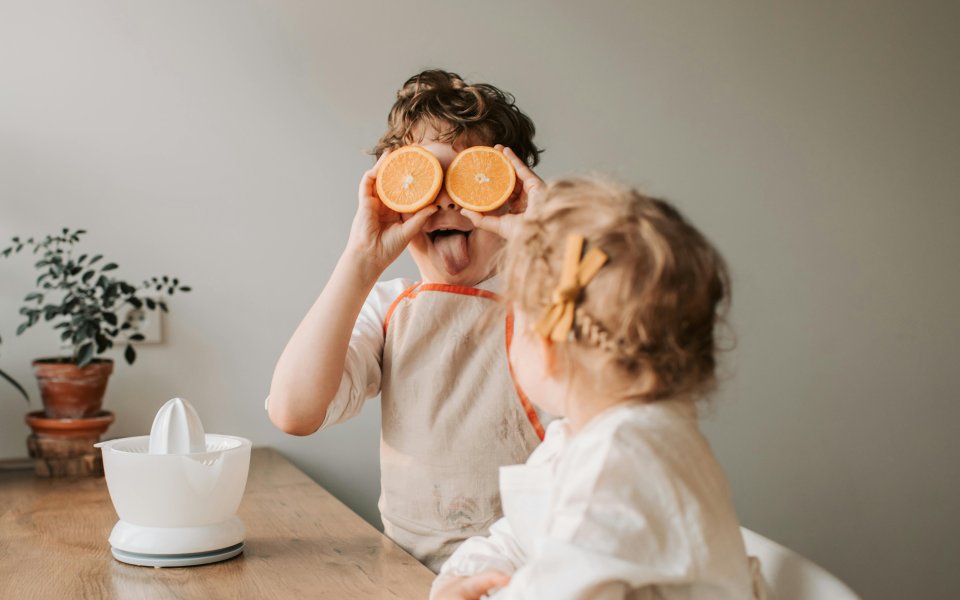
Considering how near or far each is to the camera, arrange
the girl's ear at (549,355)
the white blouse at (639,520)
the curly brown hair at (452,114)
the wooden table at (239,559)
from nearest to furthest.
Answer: the white blouse at (639,520)
the girl's ear at (549,355)
the wooden table at (239,559)
the curly brown hair at (452,114)

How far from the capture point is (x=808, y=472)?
7.50ft

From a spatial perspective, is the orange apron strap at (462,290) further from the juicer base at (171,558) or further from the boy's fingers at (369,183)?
the juicer base at (171,558)

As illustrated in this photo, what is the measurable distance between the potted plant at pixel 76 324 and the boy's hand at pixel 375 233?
625mm

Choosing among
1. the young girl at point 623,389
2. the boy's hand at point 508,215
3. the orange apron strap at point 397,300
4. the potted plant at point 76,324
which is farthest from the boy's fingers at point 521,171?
the potted plant at point 76,324

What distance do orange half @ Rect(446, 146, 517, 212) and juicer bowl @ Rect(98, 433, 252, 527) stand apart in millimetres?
396

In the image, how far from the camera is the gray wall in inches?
70.4

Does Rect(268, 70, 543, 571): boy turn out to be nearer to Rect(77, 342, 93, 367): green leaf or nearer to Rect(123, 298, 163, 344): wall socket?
Rect(77, 342, 93, 367): green leaf

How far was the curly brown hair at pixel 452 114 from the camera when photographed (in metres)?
1.28

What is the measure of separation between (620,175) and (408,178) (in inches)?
34.6

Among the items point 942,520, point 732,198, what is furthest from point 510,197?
point 942,520

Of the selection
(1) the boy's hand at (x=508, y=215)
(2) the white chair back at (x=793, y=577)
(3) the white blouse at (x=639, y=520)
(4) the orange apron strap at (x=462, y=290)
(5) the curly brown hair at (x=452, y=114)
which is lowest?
(2) the white chair back at (x=793, y=577)

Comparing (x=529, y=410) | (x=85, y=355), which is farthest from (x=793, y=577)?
(x=85, y=355)

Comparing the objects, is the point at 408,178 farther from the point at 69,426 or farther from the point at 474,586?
the point at 69,426

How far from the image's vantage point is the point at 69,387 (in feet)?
5.41
